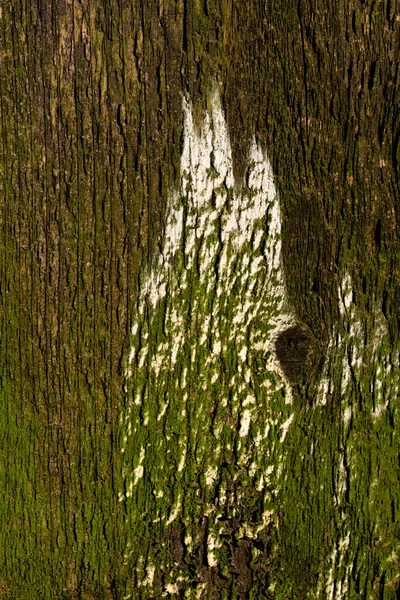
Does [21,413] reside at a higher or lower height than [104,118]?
lower

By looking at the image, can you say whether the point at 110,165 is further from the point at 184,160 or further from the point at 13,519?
the point at 13,519

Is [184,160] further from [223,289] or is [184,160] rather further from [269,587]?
[269,587]

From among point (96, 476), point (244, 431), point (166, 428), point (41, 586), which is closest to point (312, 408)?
point (244, 431)

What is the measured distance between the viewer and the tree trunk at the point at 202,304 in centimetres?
137

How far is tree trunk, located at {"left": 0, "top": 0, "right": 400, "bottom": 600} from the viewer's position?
1366 mm

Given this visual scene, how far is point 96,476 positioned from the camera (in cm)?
141

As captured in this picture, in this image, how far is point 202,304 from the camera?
55.2 inches

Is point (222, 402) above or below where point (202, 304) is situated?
below

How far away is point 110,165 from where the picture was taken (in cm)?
138

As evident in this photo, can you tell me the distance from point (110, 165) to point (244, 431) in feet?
2.12

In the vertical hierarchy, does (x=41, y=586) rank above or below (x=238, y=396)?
below

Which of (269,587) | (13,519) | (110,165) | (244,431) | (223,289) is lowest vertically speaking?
(269,587)

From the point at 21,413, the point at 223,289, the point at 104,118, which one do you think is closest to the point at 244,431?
the point at 223,289

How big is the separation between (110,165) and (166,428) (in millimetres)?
582
